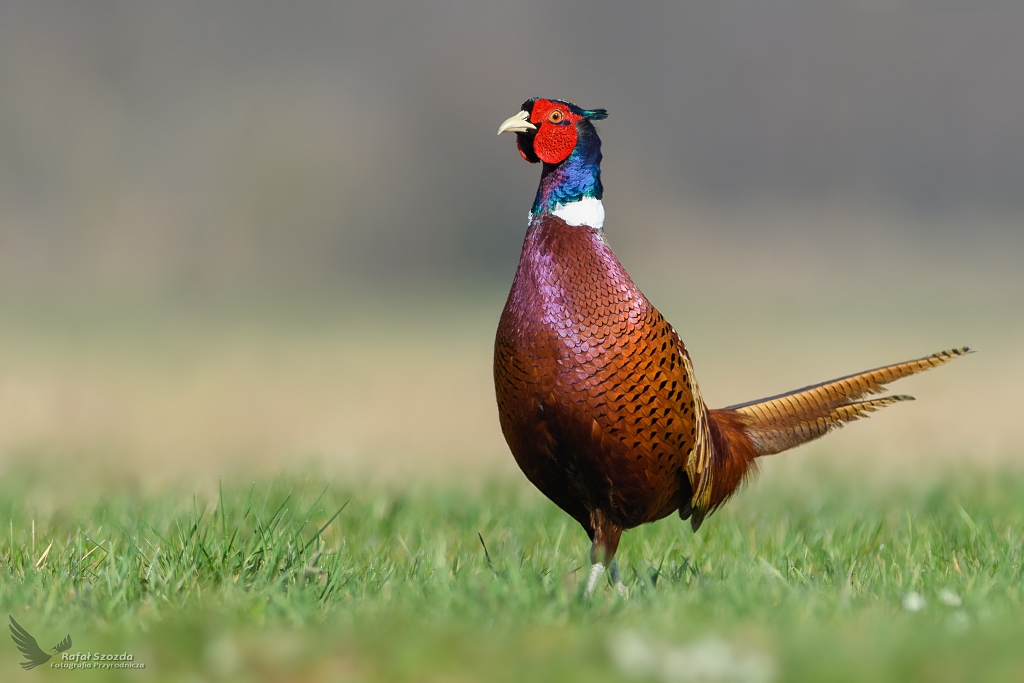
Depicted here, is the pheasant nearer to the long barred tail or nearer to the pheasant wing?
the long barred tail

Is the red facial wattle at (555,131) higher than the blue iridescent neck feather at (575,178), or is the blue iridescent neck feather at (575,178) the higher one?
the red facial wattle at (555,131)

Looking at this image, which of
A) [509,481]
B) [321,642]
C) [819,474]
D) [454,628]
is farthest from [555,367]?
[819,474]

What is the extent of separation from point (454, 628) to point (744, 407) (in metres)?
2.49

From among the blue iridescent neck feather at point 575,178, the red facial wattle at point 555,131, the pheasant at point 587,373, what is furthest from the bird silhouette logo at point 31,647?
the red facial wattle at point 555,131

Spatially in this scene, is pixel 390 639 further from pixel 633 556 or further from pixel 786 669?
pixel 633 556

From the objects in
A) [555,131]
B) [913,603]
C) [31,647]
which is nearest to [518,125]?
[555,131]

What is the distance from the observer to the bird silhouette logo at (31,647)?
347cm

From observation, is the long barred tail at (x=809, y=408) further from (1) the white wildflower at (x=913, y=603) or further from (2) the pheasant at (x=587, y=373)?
(1) the white wildflower at (x=913, y=603)

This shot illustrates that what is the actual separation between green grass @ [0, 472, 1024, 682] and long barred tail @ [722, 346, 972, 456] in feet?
1.67

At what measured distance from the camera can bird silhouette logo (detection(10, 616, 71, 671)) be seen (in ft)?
11.4

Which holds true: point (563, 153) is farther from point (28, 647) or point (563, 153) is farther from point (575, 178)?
point (28, 647)

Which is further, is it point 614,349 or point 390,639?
point 614,349

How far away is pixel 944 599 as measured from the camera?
4.23 meters

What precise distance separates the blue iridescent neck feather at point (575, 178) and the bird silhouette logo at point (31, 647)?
8.33ft
